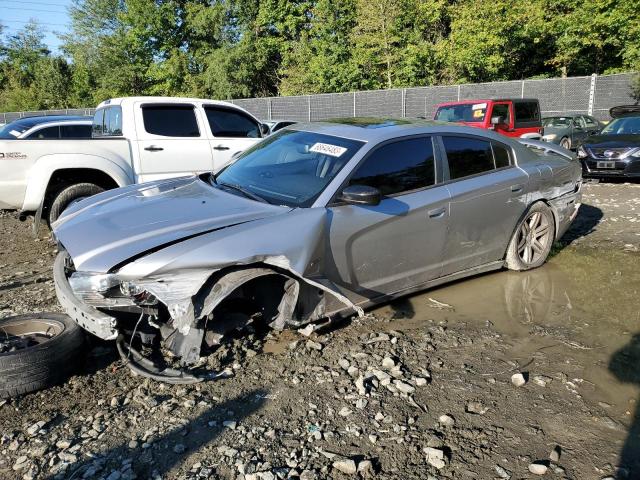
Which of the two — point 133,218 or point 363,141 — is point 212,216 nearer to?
point 133,218

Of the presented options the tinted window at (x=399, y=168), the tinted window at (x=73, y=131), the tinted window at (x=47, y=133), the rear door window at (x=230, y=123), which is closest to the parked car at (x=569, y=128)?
the rear door window at (x=230, y=123)

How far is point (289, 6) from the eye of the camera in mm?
39031

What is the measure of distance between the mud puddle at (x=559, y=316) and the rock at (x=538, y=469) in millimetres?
815

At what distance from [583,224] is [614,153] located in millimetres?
4107

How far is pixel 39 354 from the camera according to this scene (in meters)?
3.18

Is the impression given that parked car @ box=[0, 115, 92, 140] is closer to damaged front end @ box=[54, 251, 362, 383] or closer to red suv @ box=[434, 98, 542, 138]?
damaged front end @ box=[54, 251, 362, 383]

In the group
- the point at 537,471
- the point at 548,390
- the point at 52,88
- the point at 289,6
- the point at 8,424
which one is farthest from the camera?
the point at 52,88

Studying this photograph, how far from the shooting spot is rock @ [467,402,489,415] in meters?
3.12

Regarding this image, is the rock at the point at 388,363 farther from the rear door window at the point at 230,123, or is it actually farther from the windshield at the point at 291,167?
the rear door window at the point at 230,123

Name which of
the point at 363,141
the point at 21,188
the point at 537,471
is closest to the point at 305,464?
the point at 537,471

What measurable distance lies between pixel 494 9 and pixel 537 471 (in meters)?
27.0

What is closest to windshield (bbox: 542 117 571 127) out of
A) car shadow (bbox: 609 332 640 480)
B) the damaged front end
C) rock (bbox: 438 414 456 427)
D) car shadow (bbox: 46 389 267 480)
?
car shadow (bbox: 609 332 640 480)

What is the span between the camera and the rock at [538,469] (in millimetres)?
2619

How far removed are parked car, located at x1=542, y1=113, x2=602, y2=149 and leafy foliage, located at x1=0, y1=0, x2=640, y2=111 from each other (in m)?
7.56
